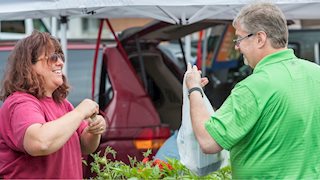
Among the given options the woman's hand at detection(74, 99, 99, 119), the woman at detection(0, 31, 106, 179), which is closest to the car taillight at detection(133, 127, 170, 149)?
the woman at detection(0, 31, 106, 179)

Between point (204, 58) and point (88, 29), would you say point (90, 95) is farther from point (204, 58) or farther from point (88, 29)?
point (88, 29)

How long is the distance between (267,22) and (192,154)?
0.64 metres

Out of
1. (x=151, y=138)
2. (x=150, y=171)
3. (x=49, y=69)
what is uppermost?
(x=49, y=69)

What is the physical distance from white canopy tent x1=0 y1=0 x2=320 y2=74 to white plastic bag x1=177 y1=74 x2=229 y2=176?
1285 millimetres

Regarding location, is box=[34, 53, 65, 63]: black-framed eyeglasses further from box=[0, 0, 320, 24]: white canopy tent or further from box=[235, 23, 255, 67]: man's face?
box=[0, 0, 320, 24]: white canopy tent

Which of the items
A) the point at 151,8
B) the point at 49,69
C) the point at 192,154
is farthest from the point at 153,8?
the point at 192,154

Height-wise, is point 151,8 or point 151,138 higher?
point 151,8

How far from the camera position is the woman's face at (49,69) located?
2.81 metres

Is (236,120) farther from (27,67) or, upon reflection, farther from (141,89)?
(141,89)

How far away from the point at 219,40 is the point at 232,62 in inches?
17.3

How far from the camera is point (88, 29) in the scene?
21.0 meters

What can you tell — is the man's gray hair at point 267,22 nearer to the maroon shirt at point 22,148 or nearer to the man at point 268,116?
the man at point 268,116

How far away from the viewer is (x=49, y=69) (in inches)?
111

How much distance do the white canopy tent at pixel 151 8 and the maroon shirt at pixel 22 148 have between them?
1409 mm
